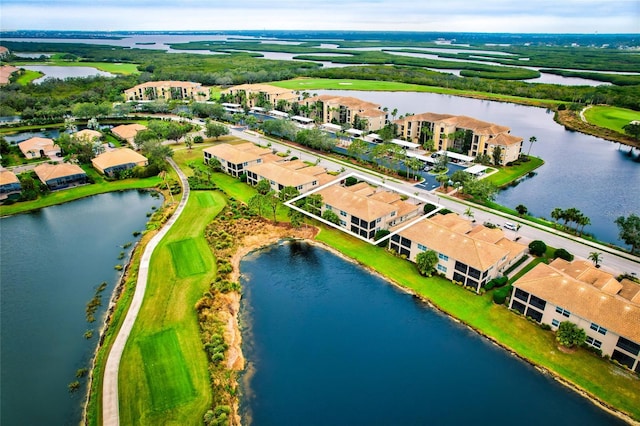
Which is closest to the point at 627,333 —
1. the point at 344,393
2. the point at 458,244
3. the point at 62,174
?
the point at 458,244

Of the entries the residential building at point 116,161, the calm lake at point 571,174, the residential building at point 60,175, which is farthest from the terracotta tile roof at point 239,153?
the calm lake at point 571,174

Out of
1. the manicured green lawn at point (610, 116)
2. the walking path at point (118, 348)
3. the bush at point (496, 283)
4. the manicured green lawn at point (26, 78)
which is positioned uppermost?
the manicured green lawn at point (26, 78)

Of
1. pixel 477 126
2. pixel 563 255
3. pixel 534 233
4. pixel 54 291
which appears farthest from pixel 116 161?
pixel 563 255

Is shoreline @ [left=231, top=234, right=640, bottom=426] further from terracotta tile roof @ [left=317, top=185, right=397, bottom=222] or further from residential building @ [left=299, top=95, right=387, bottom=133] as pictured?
residential building @ [left=299, top=95, right=387, bottom=133]

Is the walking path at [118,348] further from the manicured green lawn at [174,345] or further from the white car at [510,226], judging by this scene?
the white car at [510,226]

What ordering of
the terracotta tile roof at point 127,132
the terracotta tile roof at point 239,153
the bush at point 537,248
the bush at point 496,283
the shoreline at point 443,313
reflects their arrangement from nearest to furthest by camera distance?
the shoreline at point 443,313, the bush at point 496,283, the bush at point 537,248, the terracotta tile roof at point 239,153, the terracotta tile roof at point 127,132

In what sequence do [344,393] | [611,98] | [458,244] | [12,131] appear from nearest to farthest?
1. [344,393]
2. [458,244]
3. [12,131]
4. [611,98]

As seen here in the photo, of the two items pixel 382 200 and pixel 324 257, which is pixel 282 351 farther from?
pixel 382 200
